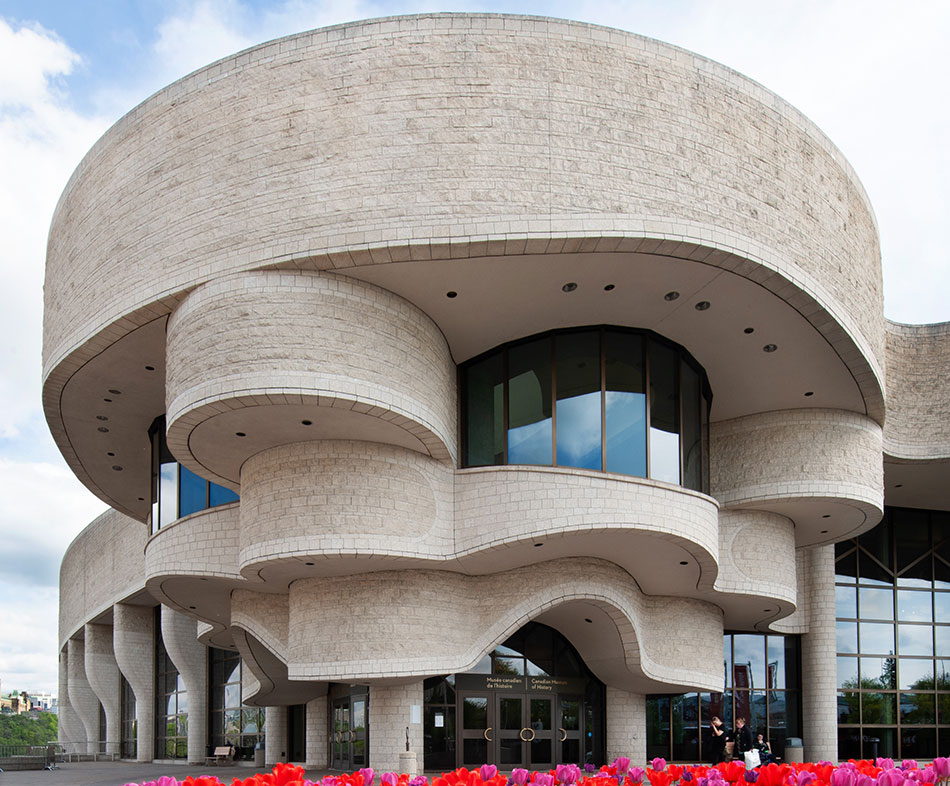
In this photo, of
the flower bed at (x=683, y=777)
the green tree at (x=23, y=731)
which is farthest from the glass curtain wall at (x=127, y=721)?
the green tree at (x=23, y=731)

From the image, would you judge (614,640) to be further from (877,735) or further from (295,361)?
(877,735)

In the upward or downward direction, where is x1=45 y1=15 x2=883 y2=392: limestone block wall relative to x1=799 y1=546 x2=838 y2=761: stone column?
upward

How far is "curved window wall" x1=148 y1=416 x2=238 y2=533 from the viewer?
77.6 ft

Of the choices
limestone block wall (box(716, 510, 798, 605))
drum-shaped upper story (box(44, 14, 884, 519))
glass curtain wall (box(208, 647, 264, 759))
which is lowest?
glass curtain wall (box(208, 647, 264, 759))

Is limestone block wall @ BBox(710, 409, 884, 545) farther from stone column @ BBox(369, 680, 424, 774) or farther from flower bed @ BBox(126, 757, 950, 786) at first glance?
flower bed @ BBox(126, 757, 950, 786)

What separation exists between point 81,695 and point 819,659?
121ft

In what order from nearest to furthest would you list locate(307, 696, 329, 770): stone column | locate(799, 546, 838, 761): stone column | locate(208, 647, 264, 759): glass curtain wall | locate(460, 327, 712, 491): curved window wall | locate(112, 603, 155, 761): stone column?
locate(460, 327, 712, 491): curved window wall, locate(307, 696, 329, 770): stone column, locate(799, 546, 838, 761): stone column, locate(208, 647, 264, 759): glass curtain wall, locate(112, 603, 155, 761): stone column

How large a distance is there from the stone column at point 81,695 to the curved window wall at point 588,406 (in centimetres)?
3645

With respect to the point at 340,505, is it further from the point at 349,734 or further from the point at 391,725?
the point at 349,734

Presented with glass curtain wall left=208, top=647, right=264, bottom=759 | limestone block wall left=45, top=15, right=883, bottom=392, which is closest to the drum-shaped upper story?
limestone block wall left=45, top=15, right=883, bottom=392

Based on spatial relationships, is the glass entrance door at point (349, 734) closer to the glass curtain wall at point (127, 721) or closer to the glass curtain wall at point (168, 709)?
the glass curtain wall at point (168, 709)

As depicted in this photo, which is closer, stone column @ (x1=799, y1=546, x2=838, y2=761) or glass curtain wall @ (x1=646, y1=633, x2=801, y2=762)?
glass curtain wall @ (x1=646, y1=633, x2=801, y2=762)

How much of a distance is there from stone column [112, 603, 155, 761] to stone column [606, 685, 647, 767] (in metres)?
22.8

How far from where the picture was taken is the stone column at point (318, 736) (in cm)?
2630
